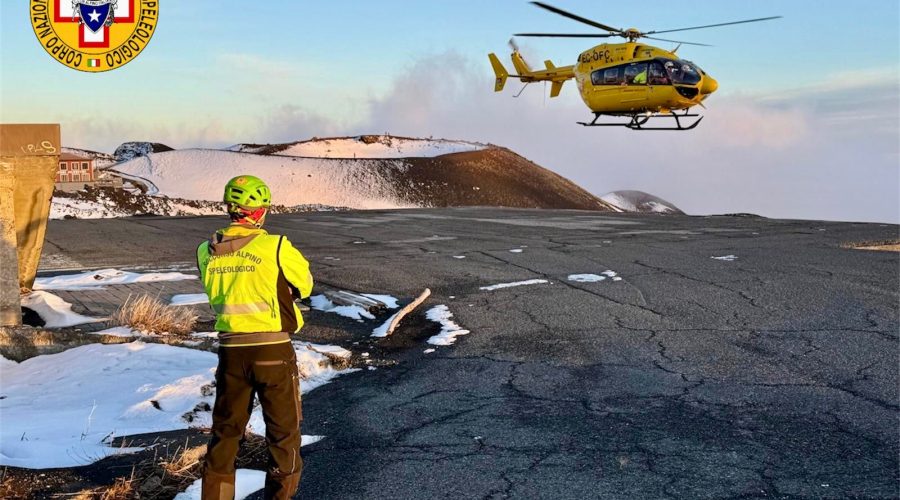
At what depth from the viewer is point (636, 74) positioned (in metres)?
25.3

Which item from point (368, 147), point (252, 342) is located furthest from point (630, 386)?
point (368, 147)

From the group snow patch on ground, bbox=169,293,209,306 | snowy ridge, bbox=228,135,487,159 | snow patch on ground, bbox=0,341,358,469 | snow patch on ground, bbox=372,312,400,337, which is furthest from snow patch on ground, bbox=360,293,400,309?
snowy ridge, bbox=228,135,487,159

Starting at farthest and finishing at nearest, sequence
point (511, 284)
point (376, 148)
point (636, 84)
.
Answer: point (376, 148) < point (636, 84) < point (511, 284)

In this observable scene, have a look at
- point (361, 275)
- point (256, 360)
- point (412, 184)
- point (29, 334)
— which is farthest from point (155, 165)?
point (256, 360)

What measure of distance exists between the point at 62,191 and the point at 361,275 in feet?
117

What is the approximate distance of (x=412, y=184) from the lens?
6125 centimetres

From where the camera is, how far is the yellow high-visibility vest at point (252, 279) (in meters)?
4.46

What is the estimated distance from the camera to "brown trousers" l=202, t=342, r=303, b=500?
4.46 metres

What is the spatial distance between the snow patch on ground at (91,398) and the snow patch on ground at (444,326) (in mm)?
2712

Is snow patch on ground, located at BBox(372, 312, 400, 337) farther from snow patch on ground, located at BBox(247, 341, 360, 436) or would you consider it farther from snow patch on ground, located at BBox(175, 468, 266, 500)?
snow patch on ground, located at BBox(175, 468, 266, 500)

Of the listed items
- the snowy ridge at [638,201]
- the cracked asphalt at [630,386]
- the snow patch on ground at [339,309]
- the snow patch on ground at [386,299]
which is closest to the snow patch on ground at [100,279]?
the cracked asphalt at [630,386]

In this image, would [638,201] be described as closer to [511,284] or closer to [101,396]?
[511,284]

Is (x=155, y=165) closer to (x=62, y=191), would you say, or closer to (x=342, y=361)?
(x=62, y=191)

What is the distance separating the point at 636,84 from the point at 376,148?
5426 centimetres
